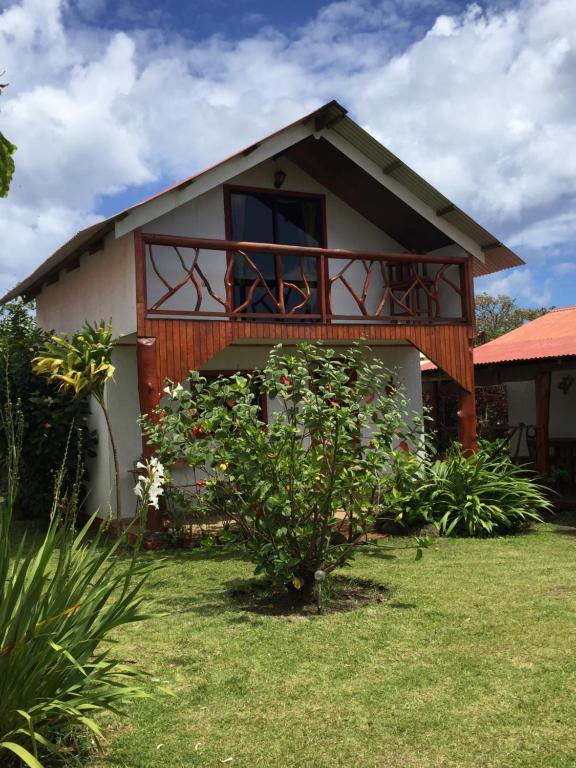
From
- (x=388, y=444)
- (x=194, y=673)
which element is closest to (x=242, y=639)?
(x=194, y=673)

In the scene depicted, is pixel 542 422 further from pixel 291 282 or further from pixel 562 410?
pixel 291 282

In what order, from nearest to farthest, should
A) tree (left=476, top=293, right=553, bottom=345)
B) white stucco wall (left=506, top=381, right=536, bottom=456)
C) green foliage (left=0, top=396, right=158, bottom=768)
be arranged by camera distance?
green foliage (left=0, top=396, right=158, bottom=768)
white stucco wall (left=506, top=381, right=536, bottom=456)
tree (left=476, top=293, right=553, bottom=345)

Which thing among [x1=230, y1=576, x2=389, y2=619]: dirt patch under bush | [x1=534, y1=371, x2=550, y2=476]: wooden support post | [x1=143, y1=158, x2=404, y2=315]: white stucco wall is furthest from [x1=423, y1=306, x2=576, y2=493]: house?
[x1=230, y1=576, x2=389, y2=619]: dirt patch under bush

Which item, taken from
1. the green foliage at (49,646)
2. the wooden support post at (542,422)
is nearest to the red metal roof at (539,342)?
the wooden support post at (542,422)

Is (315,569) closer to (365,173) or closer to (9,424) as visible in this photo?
(9,424)

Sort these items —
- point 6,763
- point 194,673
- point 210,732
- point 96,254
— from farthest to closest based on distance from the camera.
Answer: point 96,254
point 194,673
point 210,732
point 6,763

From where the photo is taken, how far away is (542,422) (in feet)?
40.9

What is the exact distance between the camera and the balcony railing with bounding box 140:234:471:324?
33.5ft

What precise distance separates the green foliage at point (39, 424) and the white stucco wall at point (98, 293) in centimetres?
101

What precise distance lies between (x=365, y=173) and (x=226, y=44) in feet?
20.1

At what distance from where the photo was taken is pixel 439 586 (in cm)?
698

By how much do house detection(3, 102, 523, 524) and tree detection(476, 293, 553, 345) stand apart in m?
19.3

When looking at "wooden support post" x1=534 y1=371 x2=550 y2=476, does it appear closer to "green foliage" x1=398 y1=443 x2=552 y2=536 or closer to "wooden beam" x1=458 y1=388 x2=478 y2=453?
"wooden beam" x1=458 y1=388 x2=478 y2=453

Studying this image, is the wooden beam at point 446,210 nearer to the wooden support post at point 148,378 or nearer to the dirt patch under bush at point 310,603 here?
the wooden support post at point 148,378
